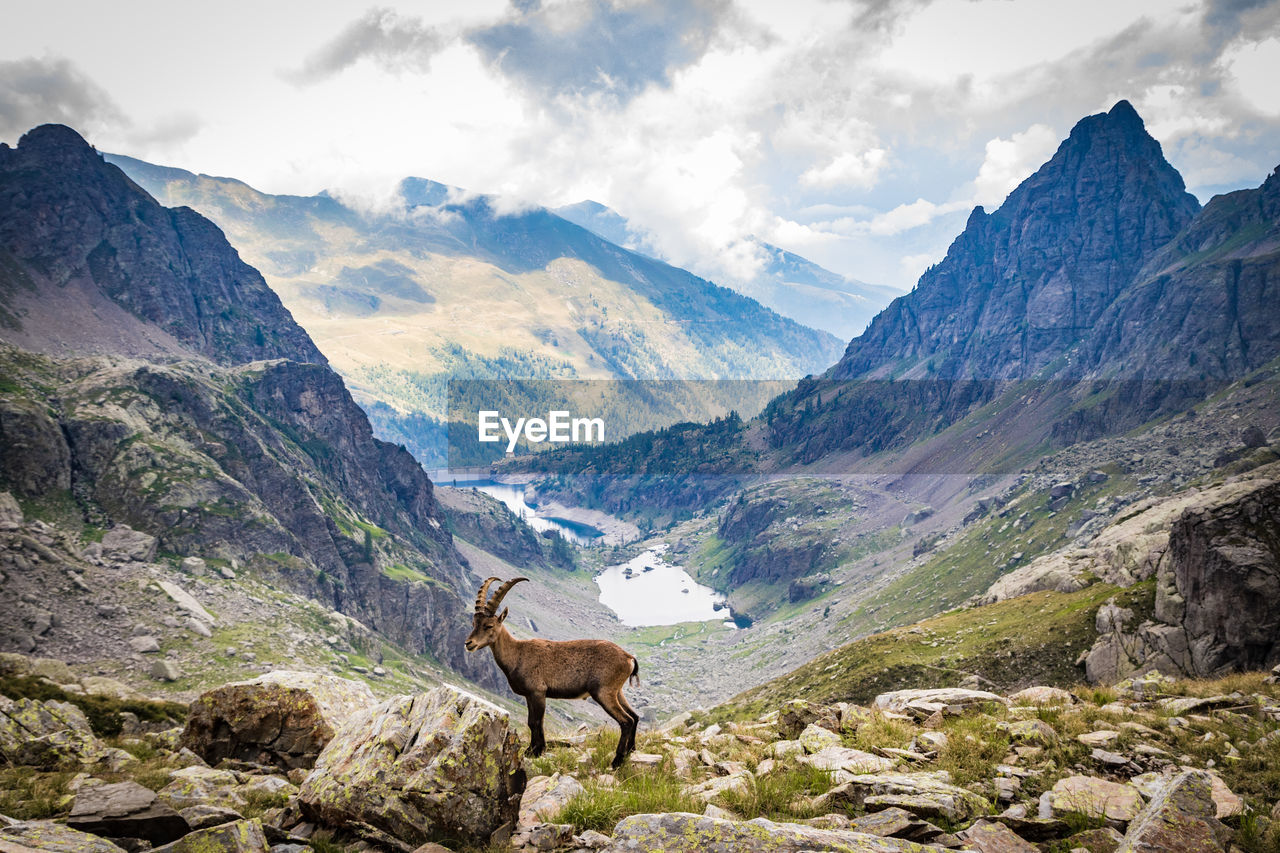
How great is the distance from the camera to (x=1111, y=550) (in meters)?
71.6

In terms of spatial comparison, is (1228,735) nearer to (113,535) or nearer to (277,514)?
(113,535)

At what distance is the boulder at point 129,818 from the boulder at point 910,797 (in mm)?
10188

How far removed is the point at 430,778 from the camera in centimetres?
1089

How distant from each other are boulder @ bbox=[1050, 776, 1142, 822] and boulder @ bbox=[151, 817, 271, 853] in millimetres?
12516

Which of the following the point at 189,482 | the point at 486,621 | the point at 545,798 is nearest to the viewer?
the point at 545,798

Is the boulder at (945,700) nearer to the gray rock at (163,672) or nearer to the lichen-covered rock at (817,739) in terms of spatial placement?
the lichen-covered rock at (817,739)

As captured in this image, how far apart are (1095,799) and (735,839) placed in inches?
275

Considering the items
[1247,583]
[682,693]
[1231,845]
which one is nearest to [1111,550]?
[1247,583]

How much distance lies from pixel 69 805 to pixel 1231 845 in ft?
59.5

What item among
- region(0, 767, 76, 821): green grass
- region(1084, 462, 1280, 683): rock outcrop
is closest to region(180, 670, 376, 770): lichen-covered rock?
region(0, 767, 76, 821): green grass

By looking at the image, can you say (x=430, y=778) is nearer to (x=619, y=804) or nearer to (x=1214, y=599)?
(x=619, y=804)

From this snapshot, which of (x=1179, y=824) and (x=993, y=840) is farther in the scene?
(x=993, y=840)

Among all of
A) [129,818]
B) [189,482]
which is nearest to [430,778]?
[129,818]

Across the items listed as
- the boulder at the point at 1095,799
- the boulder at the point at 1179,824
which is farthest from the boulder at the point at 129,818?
the boulder at the point at 1095,799
